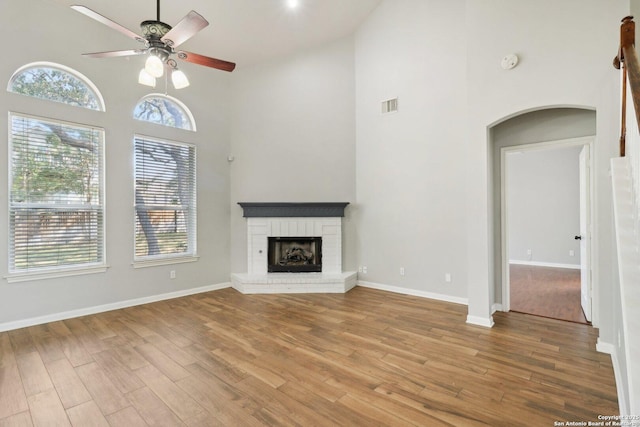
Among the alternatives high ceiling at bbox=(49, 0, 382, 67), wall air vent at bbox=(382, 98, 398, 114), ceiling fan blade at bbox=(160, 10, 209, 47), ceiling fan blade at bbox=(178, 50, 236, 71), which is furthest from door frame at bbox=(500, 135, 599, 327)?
ceiling fan blade at bbox=(160, 10, 209, 47)

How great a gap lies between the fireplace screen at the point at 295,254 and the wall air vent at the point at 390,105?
2.53 meters

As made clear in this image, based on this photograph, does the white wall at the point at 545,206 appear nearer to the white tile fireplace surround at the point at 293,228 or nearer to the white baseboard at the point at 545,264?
the white baseboard at the point at 545,264

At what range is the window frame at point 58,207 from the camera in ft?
11.6

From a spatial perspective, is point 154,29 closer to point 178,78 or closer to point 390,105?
point 178,78

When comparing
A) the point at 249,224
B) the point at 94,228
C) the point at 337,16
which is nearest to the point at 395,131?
the point at 337,16

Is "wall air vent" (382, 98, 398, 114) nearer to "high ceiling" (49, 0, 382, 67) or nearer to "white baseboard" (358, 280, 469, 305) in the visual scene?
"high ceiling" (49, 0, 382, 67)

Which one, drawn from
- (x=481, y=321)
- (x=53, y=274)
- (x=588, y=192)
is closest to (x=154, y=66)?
(x=53, y=274)

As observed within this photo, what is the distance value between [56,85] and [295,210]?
3.72 metres

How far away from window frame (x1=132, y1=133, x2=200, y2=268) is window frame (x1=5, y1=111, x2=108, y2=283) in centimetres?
39

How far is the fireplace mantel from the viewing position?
5395 millimetres

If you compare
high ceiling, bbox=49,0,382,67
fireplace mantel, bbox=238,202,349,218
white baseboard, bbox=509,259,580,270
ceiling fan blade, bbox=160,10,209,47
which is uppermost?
high ceiling, bbox=49,0,382,67

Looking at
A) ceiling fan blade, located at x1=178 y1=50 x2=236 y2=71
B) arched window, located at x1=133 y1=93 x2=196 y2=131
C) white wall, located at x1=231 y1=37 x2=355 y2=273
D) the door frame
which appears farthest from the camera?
white wall, located at x1=231 y1=37 x2=355 y2=273

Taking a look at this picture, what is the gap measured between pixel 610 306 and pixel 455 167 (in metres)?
2.35

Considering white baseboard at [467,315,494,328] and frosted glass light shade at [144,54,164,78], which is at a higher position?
frosted glass light shade at [144,54,164,78]
